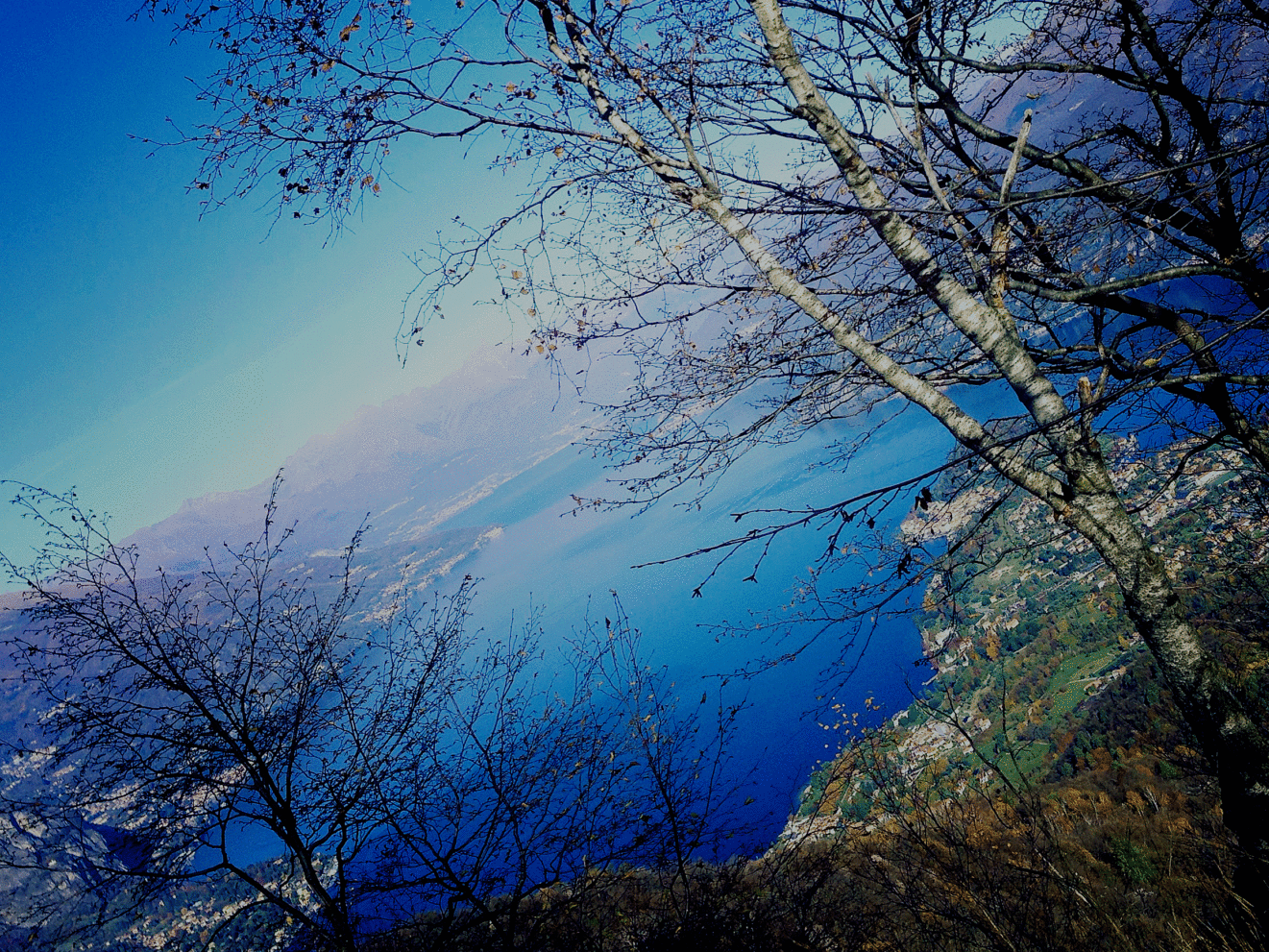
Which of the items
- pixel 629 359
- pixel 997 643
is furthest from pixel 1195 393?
pixel 997 643

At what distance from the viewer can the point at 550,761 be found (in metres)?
5.48

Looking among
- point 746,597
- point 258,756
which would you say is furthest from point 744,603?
point 258,756

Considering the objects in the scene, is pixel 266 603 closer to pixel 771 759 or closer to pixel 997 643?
pixel 771 759

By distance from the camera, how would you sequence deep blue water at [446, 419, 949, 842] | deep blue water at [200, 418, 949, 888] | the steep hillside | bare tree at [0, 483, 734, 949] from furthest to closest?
deep blue water at [446, 419, 949, 842], deep blue water at [200, 418, 949, 888], the steep hillside, bare tree at [0, 483, 734, 949]

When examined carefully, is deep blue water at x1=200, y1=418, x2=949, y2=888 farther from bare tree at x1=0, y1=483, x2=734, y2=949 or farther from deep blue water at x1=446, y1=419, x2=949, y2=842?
bare tree at x1=0, y1=483, x2=734, y2=949

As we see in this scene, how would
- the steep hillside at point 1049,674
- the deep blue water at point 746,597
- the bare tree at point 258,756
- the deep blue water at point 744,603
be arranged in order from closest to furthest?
the bare tree at point 258,756 → the steep hillside at point 1049,674 → the deep blue water at point 744,603 → the deep blue water at point 746,597

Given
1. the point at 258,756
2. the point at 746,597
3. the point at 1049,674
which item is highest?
the point at 258,756

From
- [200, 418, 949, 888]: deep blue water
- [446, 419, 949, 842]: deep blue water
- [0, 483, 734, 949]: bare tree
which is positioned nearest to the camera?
[0, 483, 734, 949]: bare tree

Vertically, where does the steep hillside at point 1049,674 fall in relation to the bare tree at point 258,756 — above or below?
below

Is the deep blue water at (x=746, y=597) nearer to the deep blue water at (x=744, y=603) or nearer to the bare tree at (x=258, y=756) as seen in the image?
the deep blue water at (x=744, y=603)

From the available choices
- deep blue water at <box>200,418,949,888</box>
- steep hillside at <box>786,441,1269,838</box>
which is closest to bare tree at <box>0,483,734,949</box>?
deep blue water at <box>200,418,949,888</box>

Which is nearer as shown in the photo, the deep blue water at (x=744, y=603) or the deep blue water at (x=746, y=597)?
the deep blue water at (x=744, y=603)

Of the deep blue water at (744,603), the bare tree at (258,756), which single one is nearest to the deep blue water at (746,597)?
the deep blue water at (744,603)

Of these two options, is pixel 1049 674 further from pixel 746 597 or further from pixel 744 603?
pixel 746 597
